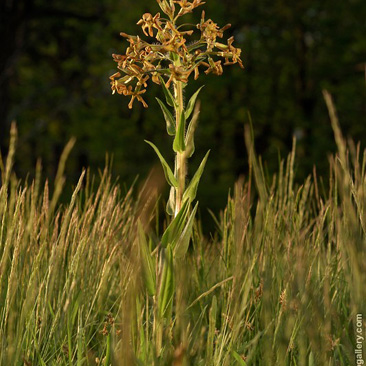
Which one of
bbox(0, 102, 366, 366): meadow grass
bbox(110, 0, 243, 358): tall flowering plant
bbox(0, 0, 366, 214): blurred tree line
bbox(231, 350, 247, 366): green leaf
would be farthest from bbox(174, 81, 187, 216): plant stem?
bbox(0, 0, 366, 214): blurred tree line

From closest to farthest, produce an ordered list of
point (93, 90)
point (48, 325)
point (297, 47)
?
point (48, 325), point (93, 90), point (297, 47)

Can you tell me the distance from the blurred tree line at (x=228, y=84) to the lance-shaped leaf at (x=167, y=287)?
11.9m

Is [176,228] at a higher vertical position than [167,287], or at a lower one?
higher

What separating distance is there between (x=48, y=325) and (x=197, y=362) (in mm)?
834

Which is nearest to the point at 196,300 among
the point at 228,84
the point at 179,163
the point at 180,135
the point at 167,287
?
the point at 167,287

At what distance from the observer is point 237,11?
18875 millimetres

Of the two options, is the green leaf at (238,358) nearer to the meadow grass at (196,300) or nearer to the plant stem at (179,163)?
the meadow grass at (196,300)

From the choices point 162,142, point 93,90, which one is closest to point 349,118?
point 162,142

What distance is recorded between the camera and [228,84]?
18.2m

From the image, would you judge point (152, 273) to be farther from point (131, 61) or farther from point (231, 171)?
point (231, 171)

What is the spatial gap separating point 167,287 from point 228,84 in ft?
52.8

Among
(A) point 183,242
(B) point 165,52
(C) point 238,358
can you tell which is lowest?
(C) point 238,358

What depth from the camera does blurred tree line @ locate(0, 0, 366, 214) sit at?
15.8m

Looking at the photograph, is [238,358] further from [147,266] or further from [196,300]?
[147,266]
